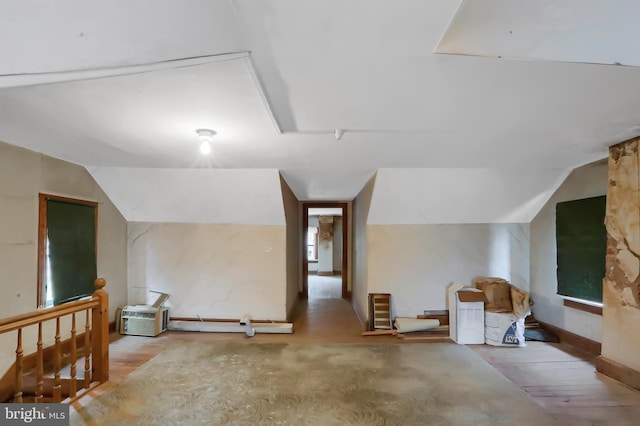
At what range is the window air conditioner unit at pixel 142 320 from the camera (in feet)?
12.4

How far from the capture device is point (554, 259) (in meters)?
3.72

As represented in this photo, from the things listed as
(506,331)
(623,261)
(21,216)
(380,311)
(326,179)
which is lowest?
(506,331)

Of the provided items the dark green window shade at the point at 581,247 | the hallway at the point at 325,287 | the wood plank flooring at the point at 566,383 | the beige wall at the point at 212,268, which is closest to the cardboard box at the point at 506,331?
the wood plank flooring at the point at 566,383

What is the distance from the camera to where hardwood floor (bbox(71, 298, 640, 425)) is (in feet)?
7.29

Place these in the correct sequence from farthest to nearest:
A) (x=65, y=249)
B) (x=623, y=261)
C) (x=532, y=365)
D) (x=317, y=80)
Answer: (x=65, y=249)
(x=532, y=365)
(x=623, y=261)
(x=317, y=80)

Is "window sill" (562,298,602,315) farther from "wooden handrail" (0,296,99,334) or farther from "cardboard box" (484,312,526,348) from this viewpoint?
"wooden handrail" (0,296,99,334)

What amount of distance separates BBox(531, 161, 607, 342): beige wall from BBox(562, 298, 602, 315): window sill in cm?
5

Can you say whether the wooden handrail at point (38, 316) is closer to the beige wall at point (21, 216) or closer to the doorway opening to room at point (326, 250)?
the beige wall at point (21, 216)

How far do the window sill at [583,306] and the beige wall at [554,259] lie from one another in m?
0.05

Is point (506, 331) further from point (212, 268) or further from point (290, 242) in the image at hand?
point (212, 268)

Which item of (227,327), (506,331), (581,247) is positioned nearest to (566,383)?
(506,331)

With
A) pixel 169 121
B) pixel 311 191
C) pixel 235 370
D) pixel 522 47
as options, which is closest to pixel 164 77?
pixel 169 121

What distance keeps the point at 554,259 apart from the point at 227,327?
4.52 m

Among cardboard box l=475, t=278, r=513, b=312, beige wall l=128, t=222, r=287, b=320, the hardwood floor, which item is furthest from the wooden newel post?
cardboard box l=475, t=278, r=513, b=312
